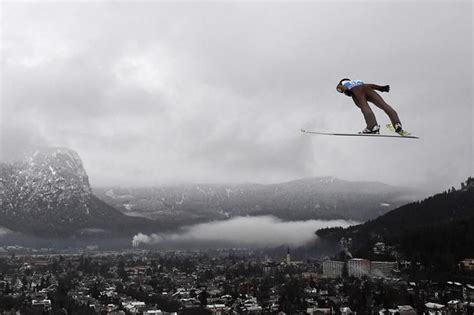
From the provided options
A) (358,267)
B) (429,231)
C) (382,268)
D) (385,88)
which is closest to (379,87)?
(385,88)

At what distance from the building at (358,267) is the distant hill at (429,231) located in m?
8.03

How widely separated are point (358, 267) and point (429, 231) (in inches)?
662

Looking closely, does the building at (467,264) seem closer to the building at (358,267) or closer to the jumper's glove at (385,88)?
the building at (358,267)

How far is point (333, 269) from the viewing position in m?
130

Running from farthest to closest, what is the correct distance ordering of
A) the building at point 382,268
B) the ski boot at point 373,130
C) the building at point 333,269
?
the building at point 333,269 < the building at point 382,268 < the ski boot at point 373,130

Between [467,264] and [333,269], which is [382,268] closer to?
[333,269]

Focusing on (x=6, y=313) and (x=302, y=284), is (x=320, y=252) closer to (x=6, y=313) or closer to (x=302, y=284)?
(x=302, y=284)

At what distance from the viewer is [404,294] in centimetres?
8631

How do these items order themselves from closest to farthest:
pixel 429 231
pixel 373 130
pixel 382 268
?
pixel 373 130
pixel 382 268
pixel 429 231

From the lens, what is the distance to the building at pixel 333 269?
125838 millimetres

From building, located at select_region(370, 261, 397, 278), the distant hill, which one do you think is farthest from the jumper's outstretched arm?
building, located at select_region(370, 261, 397, 278)

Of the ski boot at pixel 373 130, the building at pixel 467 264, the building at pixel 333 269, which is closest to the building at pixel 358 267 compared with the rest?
the building at pixel 333 269

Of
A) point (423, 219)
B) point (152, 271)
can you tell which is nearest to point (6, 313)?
point (152, 271)

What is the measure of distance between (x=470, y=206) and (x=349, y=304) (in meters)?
82.0
